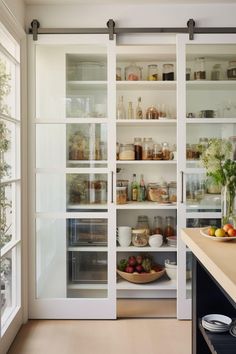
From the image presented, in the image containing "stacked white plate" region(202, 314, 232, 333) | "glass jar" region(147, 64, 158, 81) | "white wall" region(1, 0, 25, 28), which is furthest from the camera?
"glass jar" region(147, 64, 158, 81)

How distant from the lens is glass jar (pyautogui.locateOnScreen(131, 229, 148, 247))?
363cm

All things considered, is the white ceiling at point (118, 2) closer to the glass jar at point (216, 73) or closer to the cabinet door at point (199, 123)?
the cabinet door at point (199, 123)

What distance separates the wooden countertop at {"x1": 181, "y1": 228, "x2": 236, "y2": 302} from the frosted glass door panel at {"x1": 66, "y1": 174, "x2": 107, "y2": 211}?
44.4 inches

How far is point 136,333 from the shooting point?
9.69ft

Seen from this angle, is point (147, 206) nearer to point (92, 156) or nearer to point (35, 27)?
point (92, 156)

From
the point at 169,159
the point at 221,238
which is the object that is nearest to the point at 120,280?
the point at 169,159

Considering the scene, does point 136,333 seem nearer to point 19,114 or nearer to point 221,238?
point 221,238

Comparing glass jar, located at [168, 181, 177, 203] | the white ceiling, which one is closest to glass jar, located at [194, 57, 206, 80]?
the white ceiling

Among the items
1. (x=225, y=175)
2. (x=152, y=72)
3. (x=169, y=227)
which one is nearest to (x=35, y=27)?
(x=152, y=72)

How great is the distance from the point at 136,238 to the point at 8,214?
51.4 inches

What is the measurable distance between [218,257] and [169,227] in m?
2.20

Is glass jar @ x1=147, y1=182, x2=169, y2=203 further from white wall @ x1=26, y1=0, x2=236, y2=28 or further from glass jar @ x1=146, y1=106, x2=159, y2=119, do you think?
white wall @ x1=26, y1=0, x2=236, y2=28

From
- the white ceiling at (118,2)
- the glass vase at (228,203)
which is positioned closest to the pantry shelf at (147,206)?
the glass vase at (228,203)

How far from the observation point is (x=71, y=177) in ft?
10.7
